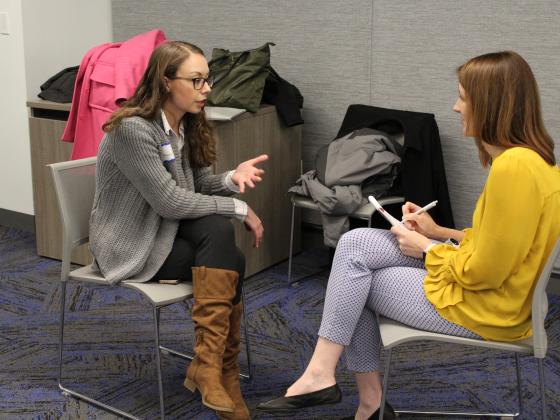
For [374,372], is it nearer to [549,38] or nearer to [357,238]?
[357,238]

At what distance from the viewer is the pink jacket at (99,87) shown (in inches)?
138

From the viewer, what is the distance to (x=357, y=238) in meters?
2.21

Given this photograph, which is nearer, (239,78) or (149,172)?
(149,172)

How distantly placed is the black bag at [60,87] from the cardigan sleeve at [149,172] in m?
1.49

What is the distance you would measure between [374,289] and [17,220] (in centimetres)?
276

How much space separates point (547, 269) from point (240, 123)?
73.9 inches

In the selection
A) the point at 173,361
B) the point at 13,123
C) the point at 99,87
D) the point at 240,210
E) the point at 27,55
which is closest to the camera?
the point at 240,210

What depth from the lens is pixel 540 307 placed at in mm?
1972

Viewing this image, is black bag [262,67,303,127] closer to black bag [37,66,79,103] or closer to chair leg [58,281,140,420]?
black bag [37,66,79,103]

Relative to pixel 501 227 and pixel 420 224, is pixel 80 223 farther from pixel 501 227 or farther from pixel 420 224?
pixel 501 227

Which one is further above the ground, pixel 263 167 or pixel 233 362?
pixel 263 167

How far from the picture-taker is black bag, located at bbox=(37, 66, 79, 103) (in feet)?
Answer: 12.4

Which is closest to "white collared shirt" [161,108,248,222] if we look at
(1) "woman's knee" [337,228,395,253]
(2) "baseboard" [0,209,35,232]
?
(1) "woman's knee" [337,228,395,253]

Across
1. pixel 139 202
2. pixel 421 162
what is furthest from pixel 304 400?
pixel 421 162
